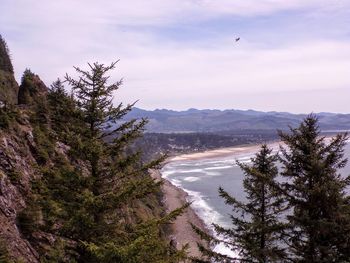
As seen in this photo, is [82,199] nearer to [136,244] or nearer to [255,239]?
[136,244]

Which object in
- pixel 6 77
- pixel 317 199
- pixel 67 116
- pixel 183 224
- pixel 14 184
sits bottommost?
pixel 183 224

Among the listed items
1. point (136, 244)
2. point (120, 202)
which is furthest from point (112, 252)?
point (120, 202)

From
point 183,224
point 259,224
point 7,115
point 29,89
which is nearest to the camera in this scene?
point 259,224

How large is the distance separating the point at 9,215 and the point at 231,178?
359 feet

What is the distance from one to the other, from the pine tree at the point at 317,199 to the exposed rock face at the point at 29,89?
119 feet

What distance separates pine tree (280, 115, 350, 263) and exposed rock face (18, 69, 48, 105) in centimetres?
3628

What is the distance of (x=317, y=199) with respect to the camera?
13398 mm

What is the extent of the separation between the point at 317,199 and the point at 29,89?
132ft

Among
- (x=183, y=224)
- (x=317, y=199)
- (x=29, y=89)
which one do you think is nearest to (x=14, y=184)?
(x=317, y=199)

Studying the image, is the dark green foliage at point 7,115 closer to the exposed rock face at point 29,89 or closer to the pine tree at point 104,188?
the exposed rock face at point 29,89

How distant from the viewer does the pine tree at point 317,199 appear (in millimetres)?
12906

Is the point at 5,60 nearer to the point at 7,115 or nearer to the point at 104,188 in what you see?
the point at 7,115

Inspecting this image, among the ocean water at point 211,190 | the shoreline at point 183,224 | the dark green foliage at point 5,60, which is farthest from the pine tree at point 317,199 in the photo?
the dark green foliage at point 5,60

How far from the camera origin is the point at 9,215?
23031mm
